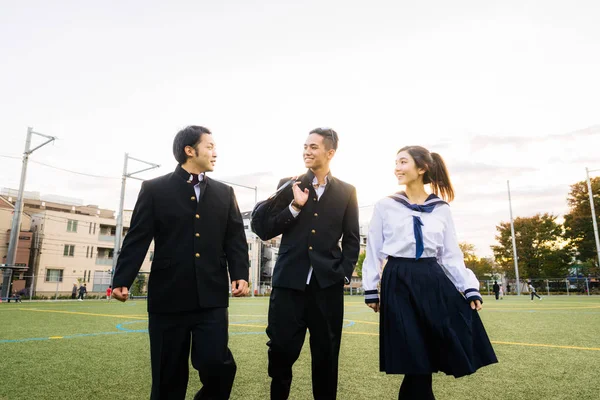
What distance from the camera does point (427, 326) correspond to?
2.58 meters

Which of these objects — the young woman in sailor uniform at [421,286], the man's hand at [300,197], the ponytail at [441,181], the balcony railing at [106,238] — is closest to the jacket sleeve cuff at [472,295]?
the young woman in sailor uniform at [421,286]

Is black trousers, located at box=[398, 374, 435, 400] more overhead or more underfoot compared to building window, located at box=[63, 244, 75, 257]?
more underfoot

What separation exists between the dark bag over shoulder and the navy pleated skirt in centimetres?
95

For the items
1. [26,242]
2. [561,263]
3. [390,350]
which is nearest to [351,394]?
[390,350]

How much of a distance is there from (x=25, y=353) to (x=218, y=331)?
4.22 m

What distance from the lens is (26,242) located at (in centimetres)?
3984

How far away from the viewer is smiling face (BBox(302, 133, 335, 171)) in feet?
10.3

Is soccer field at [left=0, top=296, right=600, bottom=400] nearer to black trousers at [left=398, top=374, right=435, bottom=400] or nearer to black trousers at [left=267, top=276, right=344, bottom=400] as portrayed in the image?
black trousers at [left=267, top=276, right=344, bottom=400]

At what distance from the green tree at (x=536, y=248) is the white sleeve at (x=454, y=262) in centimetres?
5431

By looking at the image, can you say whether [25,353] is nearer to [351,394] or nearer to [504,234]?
[351,394]

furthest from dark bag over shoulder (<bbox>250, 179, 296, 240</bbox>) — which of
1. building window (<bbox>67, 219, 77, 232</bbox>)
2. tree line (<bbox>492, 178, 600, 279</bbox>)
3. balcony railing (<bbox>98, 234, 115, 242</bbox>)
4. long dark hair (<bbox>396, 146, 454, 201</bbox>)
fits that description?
tree line (<bbox>492, 178, 600, 279</bbox>)

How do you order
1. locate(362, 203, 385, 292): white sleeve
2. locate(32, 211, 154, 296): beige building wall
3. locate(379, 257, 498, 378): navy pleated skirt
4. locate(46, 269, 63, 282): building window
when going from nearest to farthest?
locate(379, 257, 498, 378): navy pleated skirt, locate(362, 203, 385, 292): white sleeve, locate(46, 269, 63, 282): building window, locate(32, 211, 154, 296): beige building wall

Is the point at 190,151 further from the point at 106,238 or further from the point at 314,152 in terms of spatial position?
the point at 106,238

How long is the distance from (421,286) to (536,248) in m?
57.2
